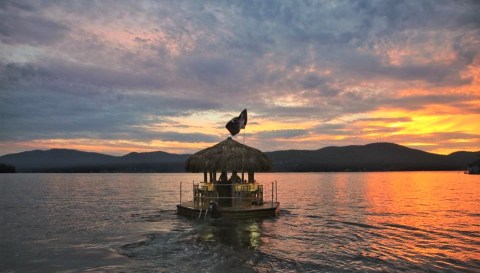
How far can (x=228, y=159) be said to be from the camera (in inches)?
1192

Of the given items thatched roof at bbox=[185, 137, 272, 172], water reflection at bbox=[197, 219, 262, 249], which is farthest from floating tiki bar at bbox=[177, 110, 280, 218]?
water reflection at bbox=[197, 219, 262, 249]

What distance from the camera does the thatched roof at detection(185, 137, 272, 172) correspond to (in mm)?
30125

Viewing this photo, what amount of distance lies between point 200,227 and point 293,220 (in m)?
9.85

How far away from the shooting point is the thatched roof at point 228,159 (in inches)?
1186

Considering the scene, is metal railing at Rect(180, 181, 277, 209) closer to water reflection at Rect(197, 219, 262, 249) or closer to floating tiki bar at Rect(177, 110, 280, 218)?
floating tiki bar at Rect(177, 110, 280, 218)

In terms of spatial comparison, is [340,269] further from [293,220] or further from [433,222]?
[433,222]

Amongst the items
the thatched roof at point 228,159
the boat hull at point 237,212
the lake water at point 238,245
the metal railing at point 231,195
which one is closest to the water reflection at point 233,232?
the lake water at point 238,245

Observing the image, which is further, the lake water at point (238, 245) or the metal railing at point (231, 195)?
the metal railing at point (231, 195)

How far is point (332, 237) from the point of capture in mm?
24531

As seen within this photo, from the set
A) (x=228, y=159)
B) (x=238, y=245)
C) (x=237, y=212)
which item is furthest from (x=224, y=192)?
(x=238, y=245)

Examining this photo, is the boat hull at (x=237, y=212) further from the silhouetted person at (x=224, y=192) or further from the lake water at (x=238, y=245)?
the silhouetted person at (x=224, y=192)

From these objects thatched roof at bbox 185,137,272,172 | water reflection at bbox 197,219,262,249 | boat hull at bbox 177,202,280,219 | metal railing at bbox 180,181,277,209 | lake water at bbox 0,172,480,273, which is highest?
thatched roof at bbox 185,137,272,172

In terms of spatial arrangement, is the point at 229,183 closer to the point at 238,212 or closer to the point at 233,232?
the point at 238,212

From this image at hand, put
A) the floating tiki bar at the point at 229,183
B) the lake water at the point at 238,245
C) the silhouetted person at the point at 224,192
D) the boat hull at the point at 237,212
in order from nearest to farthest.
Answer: the lake water at the point at 238,245 < the boat hull at the point at 237,212 < the floating tiki bar at the point at 229,183 < the silhouetted person at the point at 224,192
